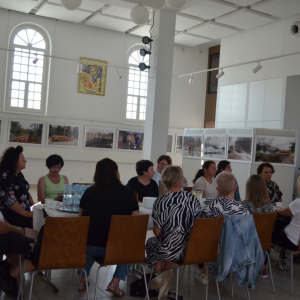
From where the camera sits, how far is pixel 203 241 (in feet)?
11.6

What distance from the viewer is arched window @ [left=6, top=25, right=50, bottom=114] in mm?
12164

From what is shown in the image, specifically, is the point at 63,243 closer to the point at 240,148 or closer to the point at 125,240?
the point at 125,240

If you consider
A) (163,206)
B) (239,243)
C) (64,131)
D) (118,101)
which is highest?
(118,101)

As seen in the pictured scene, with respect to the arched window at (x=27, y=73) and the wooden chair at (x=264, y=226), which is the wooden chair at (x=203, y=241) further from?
the arched window at (x=27, y=73)

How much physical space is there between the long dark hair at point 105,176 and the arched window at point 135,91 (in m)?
10.5

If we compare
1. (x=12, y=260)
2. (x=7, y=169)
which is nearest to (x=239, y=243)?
(x=12, y=260)

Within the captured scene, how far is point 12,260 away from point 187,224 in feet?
5.94

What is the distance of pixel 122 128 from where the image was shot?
1370cm

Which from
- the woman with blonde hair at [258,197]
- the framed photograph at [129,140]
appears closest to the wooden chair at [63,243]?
the woman with blonde hair at [258,197]

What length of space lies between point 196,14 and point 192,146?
154 inches

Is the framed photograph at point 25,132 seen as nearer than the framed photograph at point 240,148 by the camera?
No

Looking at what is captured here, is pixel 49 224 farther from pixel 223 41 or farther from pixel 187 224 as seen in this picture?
pixel 223 41

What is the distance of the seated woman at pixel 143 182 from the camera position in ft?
16.2

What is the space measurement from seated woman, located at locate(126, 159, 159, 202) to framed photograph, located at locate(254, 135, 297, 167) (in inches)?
207
